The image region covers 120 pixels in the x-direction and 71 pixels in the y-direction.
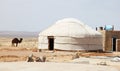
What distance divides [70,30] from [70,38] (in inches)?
38.4

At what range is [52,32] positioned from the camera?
111 ft

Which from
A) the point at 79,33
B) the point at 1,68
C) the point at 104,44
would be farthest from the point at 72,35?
the point at 1,68

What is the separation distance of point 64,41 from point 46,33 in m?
2.00

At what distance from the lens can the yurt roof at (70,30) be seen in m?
33.5

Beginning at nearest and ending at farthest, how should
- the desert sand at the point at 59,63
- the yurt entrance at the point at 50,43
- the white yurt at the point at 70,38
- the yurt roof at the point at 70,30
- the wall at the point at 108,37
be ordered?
the desert sand at the point at 59,63
the white yurt at the point at 70,38
the yurt roof at the point at 70,30
the yurt entrance at the point at 50,43
the wall at the point at 108,37

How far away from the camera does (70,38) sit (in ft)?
109

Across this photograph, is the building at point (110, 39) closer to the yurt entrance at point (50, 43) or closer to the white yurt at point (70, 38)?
the white yurt at point (70, 38)

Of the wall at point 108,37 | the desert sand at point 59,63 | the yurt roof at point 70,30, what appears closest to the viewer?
the desert sand at point 59,63

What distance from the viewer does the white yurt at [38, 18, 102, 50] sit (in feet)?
109

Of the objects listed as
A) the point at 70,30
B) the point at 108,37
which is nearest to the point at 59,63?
the point at 70,30

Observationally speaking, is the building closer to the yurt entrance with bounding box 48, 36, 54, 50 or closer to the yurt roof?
the yurt roof

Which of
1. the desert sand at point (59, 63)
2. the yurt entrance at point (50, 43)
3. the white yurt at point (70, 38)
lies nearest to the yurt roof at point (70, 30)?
the white yurt at point (70, 38)

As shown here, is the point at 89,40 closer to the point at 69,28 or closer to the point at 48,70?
the point at 69,28

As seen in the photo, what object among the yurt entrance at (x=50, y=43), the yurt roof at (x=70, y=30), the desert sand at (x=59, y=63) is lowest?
the desert sand at (x=59, y=63)
